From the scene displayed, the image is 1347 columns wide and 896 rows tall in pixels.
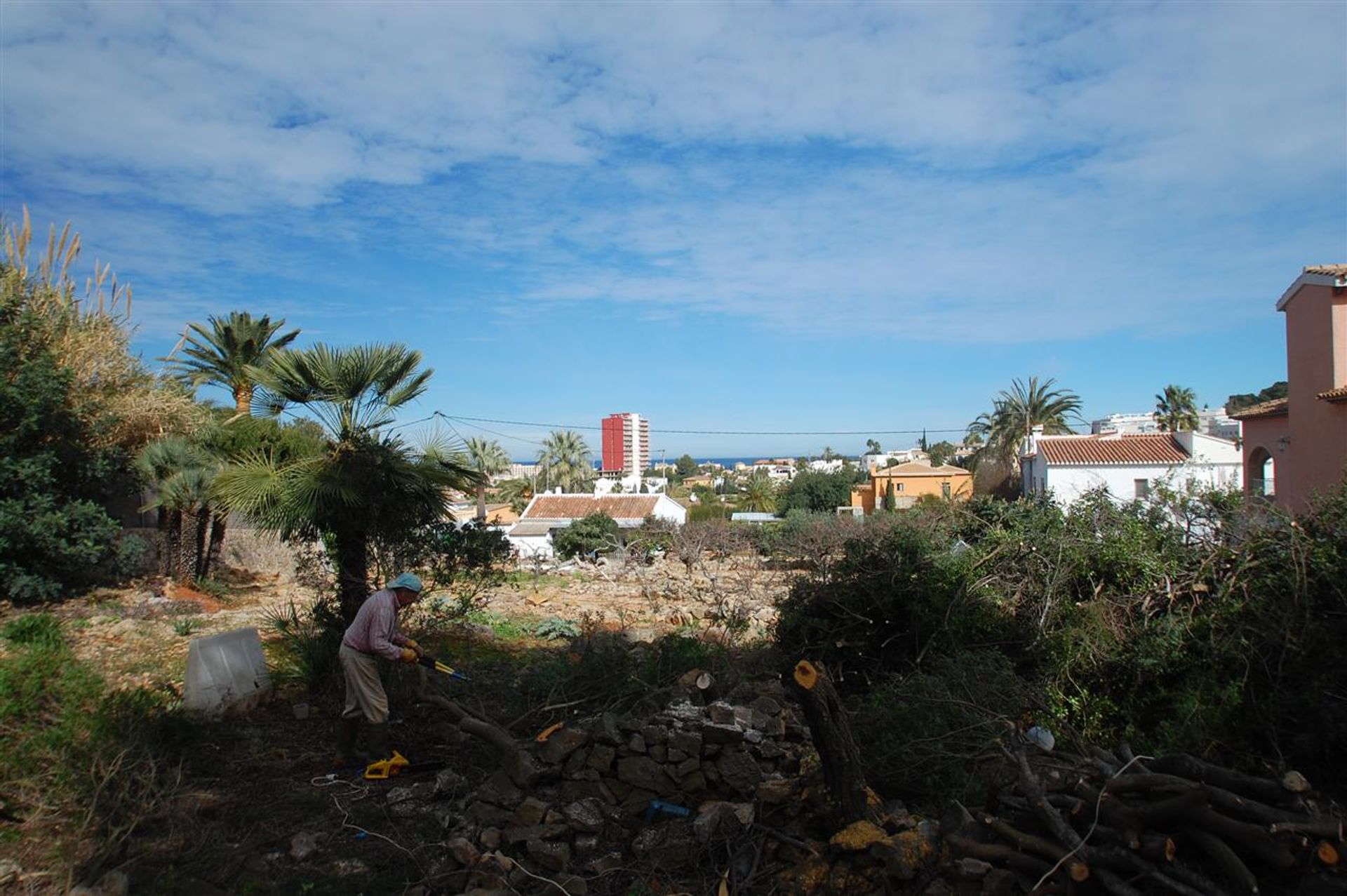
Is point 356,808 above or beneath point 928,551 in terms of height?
beneath

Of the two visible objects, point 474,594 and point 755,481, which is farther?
point 755,481

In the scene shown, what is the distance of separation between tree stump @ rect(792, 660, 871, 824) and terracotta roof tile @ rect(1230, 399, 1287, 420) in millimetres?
19098

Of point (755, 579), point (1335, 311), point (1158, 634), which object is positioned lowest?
point (755, 579)

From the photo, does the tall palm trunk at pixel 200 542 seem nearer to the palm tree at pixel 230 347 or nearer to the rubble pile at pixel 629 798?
the palm tree at pixel 230 347

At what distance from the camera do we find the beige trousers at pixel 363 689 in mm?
6625

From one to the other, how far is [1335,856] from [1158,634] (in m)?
4.01

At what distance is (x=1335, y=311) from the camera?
649 inches

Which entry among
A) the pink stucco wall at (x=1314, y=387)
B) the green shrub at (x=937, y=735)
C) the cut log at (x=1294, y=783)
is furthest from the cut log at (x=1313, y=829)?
the pink stucco wall at (x=1314, y=387)

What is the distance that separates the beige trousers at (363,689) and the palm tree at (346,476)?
6.82ft

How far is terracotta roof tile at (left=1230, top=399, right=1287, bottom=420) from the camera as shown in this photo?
62.1 feet

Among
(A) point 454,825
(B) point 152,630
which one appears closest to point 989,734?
(A) point 454,825

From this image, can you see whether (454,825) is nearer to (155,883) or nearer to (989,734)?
(155,883)

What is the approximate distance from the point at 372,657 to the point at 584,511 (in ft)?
122

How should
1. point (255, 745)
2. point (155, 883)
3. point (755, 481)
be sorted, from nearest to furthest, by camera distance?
point (155, 883)
point (255, 745)
point (755, 481)
